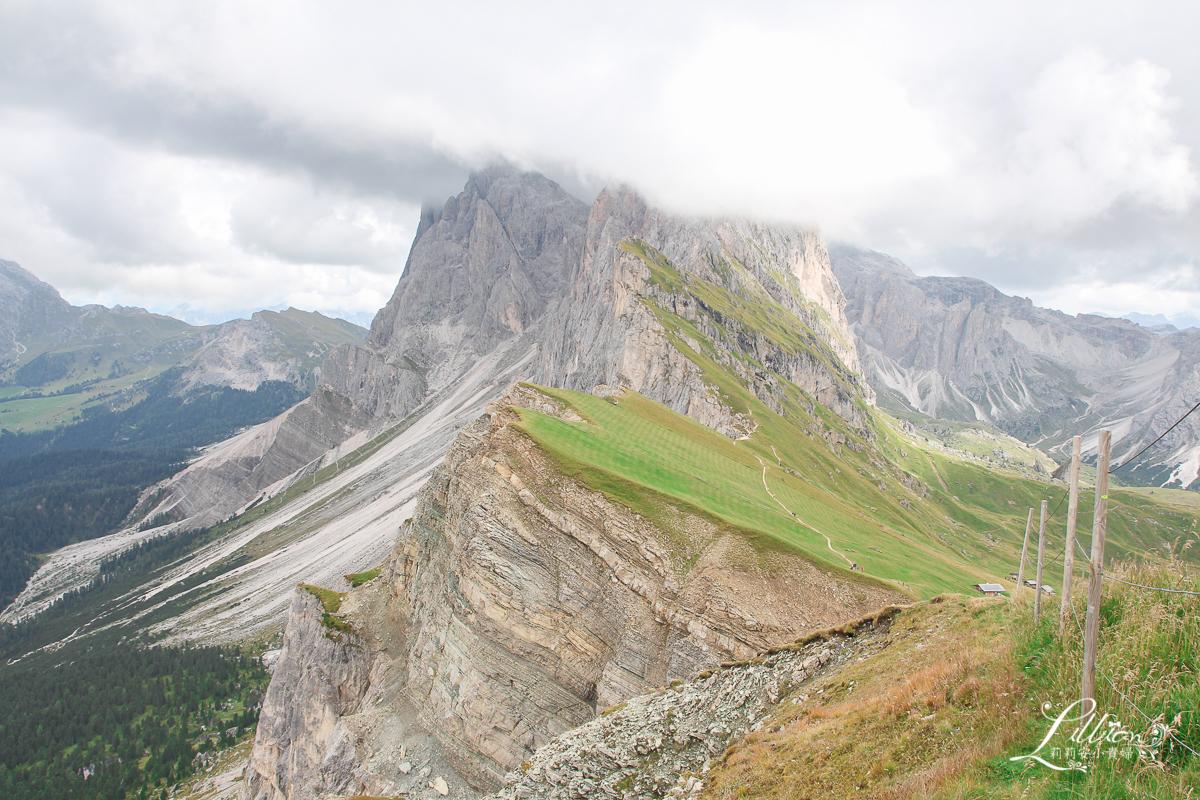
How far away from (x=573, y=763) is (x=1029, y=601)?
51.0ft

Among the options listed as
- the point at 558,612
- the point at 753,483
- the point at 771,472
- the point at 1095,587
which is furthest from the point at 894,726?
the point at 771,472

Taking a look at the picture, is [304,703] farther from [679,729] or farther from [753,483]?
[753,483]

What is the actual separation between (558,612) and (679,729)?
15.4 meters

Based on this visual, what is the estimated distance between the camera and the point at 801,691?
19.2 meters

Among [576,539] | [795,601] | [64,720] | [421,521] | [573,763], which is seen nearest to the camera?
[573,763]

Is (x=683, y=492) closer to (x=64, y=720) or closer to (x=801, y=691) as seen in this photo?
(x=801, y=691)

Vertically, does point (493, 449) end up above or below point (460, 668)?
above

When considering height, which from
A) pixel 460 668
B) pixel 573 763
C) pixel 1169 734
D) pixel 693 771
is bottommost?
pixel 460 668

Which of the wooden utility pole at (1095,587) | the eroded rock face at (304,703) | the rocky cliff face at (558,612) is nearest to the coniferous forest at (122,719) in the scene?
the eroded rock face at (304,703)

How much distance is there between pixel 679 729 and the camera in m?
20.0

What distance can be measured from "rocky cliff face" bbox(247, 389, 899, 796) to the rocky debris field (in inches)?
362

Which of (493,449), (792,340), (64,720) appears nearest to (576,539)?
(493,449)

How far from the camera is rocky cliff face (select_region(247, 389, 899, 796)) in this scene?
31.9 m

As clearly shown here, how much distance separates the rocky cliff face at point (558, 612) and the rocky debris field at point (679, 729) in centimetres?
920
